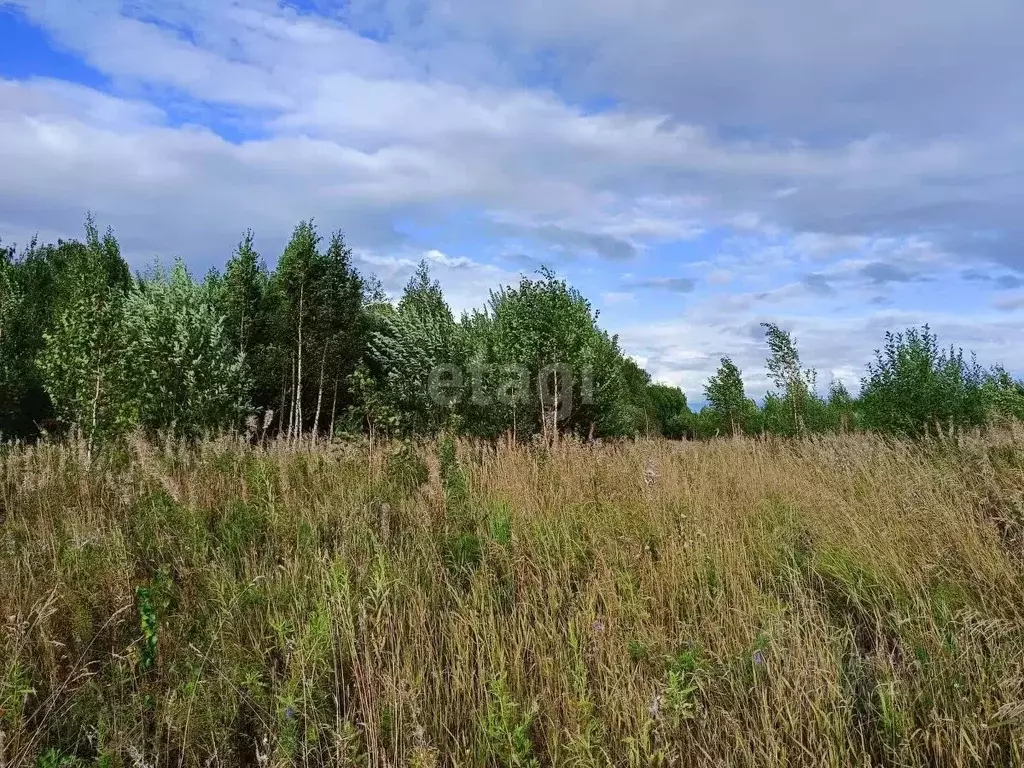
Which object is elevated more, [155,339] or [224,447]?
[155,339]

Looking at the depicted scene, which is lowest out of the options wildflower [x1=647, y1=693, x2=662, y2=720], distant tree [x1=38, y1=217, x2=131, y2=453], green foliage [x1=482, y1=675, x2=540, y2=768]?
green foliage [x1=482, y1=675, x2=540, y2=768]

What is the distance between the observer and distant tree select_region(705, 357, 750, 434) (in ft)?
99.9

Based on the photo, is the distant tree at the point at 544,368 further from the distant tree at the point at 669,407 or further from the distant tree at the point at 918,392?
the distant tree at the point at 669,407

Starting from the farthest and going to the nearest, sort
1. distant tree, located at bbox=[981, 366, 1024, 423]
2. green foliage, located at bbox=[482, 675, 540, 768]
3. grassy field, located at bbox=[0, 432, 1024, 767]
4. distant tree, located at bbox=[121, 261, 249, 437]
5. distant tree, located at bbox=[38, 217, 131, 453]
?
distant tree, located at bbox=[981, 366, 1024, 423]
distant tree, located at bbox=[121, 261, 249, 437]
distant tree, located at bbox=[38, 217, 131, 453]
grassy field, located at bbox=[0, 432, 1024, 767]
green foliage, located at bbox=[482, 675, 540, 768]

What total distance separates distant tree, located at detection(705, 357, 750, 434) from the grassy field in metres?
25.6

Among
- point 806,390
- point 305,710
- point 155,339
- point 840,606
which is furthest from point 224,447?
point 806,390

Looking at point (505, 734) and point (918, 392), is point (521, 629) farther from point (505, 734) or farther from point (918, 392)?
point (918, 392)

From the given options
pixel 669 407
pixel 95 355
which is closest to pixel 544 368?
pixel 95 355

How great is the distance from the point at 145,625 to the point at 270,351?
98.8 ft

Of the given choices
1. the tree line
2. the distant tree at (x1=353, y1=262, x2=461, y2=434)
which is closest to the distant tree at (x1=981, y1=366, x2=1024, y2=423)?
the tree line

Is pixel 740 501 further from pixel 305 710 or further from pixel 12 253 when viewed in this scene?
pixel 12 253

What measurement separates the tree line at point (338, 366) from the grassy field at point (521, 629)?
3325mm

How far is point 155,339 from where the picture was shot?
67.3ft

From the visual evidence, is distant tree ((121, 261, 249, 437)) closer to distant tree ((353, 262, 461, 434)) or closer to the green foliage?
distant tree ((353, 262, 461, 434))
